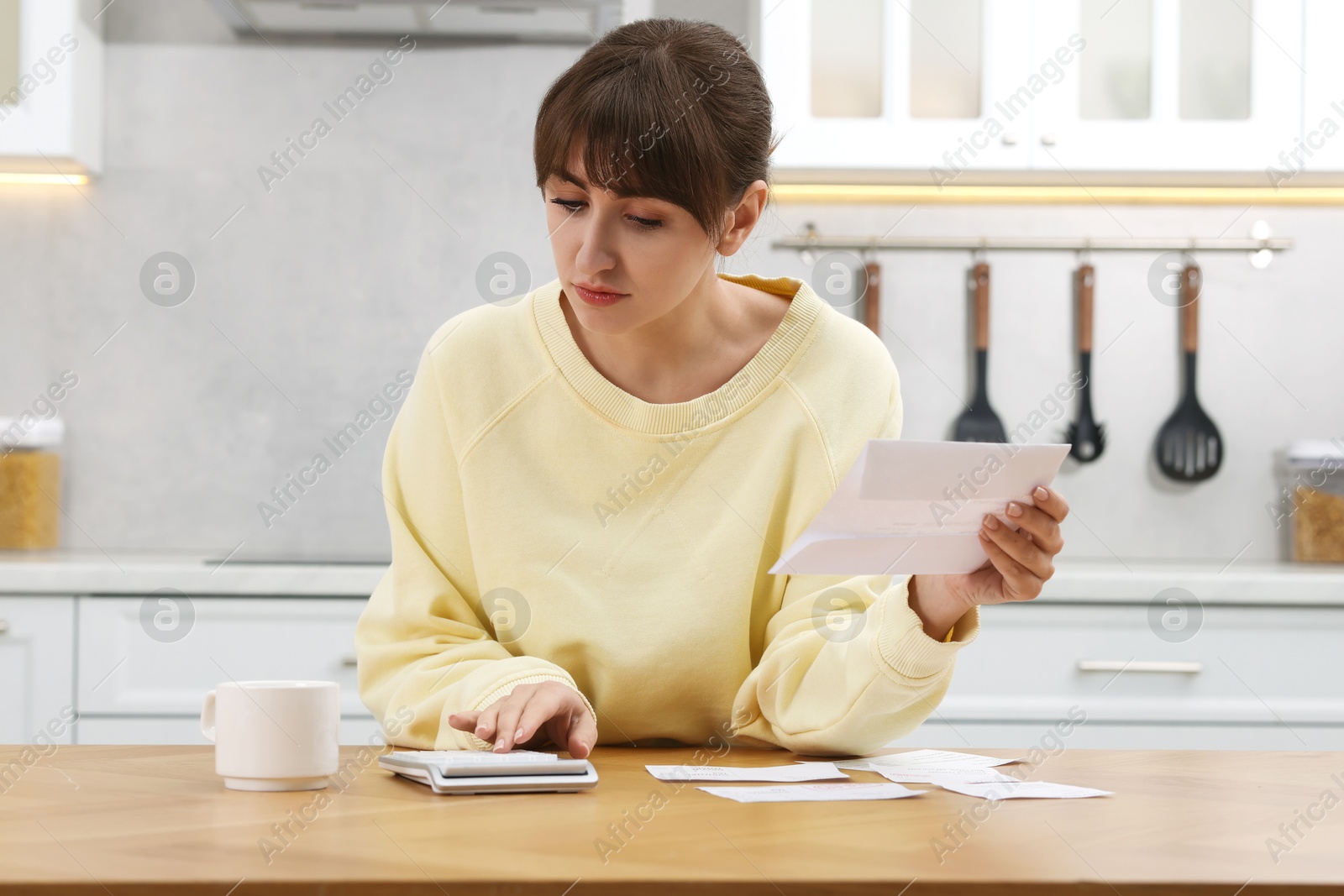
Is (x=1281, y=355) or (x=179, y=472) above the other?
(x=1281, y=355)

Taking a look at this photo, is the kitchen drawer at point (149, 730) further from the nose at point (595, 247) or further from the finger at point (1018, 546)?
the finger at point (1018, 546)

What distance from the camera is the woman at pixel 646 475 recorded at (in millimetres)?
1019

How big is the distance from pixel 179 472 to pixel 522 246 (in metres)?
0.84

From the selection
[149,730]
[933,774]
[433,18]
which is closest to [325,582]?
[149,730]

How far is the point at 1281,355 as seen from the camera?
2574 mm

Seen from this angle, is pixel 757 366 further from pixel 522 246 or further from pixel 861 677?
pixel 522 246

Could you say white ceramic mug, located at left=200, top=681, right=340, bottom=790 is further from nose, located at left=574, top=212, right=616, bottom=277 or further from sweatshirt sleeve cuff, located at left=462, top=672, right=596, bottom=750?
nose, located at left=574, top=212, right=616, bottom=277

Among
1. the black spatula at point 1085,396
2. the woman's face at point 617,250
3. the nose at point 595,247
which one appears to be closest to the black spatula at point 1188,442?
the black spatula at point 1085,396

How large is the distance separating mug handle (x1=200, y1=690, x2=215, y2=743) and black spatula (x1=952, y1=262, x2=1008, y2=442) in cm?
190

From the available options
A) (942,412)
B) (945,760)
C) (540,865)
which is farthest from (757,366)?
(942,412)

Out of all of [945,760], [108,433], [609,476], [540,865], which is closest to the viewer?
[540,865]

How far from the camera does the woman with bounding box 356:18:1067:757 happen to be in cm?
102

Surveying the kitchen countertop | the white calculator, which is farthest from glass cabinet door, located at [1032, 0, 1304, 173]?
the white calculator

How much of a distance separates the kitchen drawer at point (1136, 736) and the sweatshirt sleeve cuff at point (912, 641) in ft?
3.37
